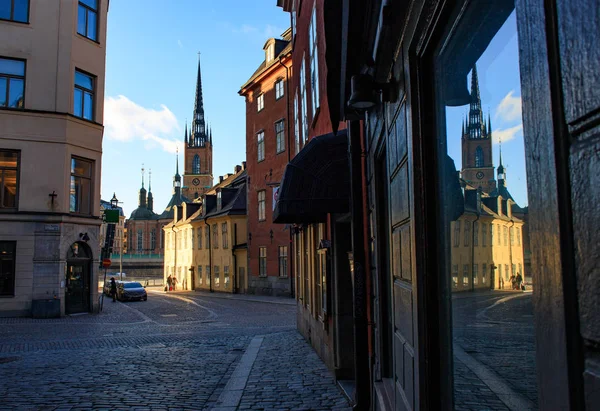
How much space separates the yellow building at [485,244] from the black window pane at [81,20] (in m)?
23.1

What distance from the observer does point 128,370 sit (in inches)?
392

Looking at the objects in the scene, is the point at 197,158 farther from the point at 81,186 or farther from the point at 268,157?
the point at 81,186

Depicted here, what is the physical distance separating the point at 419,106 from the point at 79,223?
2082 centimetres

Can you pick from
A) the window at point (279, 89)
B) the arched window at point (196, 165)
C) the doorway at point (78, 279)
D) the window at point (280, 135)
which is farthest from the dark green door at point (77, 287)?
the arched window at point (196, 165)

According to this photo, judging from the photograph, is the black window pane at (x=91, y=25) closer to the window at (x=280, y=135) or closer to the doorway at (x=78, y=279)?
the doorway at (x=78, y=279)

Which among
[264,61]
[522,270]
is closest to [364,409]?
[522,270]

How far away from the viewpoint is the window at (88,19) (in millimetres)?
22264

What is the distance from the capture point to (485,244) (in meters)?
1.80

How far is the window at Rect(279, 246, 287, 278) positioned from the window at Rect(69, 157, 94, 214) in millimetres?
13801

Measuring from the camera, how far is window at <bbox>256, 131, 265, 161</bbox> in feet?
119

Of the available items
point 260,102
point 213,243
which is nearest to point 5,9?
point 260,102

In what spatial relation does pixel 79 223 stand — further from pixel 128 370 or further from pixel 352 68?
pixel 352 68

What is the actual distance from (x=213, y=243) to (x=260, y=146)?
11.7 meters

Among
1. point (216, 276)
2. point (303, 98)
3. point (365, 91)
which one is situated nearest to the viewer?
point (365, 91)
